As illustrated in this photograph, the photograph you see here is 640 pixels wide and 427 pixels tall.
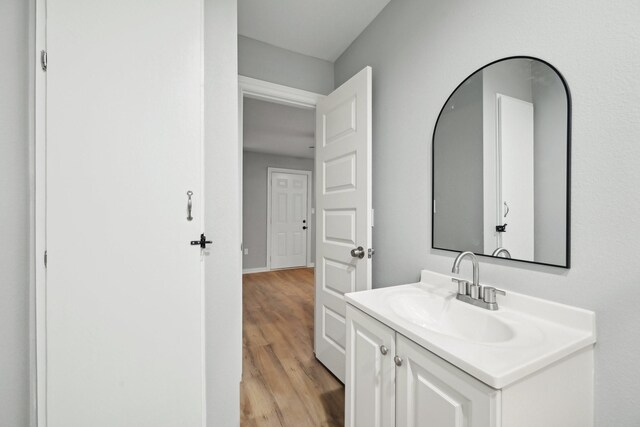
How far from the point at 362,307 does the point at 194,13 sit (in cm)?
145

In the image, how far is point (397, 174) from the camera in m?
1.58

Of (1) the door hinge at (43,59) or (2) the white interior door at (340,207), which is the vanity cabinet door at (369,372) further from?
(1) the door hinge at (43,59)

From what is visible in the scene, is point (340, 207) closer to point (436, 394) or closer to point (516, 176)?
point (516, 176)

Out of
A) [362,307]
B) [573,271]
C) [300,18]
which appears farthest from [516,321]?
[300,18]

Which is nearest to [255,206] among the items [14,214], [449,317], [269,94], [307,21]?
[269,94]

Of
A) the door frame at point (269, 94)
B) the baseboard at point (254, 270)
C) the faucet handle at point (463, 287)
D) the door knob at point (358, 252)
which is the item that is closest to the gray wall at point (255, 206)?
the baseboard at point (254, 270)

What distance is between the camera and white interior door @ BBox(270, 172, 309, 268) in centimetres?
545

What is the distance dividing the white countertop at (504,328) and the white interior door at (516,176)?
203 millimetres

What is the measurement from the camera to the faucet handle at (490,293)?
3.23 feet

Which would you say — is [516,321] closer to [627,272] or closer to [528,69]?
[627,272]

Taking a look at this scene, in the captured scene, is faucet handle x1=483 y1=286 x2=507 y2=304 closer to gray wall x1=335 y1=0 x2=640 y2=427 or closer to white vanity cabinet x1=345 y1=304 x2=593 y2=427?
gray wall x1=335 y1=0 x2=640 y2=427

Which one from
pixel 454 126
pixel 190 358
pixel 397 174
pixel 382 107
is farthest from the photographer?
pixel 382 107

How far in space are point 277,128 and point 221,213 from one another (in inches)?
Answer: 115

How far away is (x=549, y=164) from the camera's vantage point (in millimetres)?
918
